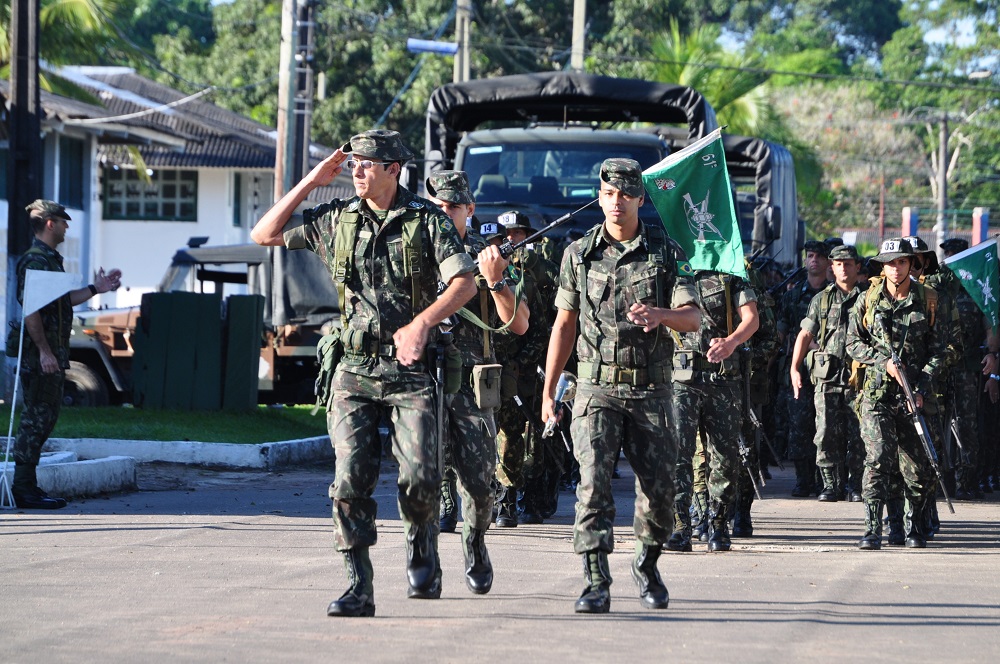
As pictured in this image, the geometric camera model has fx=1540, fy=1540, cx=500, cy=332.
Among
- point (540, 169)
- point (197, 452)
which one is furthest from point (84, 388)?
point (540, 169)

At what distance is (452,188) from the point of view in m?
8.53

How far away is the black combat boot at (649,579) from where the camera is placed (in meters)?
6.82

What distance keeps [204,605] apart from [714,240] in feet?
12.5

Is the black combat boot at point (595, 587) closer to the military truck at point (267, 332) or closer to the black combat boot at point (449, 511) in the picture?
the black combat boot at point (449, 511)

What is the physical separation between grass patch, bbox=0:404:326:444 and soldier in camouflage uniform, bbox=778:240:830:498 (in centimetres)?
487

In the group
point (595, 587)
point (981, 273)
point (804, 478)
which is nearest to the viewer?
point (595, 587)

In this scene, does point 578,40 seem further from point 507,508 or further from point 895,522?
point 895,522

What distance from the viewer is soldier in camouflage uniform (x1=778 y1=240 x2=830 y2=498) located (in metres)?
13.1

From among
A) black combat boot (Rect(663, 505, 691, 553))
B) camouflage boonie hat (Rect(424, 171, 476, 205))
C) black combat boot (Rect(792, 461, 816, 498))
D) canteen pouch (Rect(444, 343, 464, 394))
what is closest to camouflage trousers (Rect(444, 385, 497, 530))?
canteen pouch (Rect(444, 343, 464, 394))

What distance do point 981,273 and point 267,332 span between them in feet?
27.6

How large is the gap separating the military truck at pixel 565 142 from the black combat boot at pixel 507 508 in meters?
3.31

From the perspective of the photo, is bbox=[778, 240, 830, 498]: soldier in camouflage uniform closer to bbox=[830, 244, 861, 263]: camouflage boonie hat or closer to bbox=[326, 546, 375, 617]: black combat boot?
bbox=[830, 244, 861, 263]: camouflage boonie hat

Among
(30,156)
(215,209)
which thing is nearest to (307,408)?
(30,156)

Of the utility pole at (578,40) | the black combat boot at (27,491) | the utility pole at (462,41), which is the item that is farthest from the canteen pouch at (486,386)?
the utility pole at (578,40)
